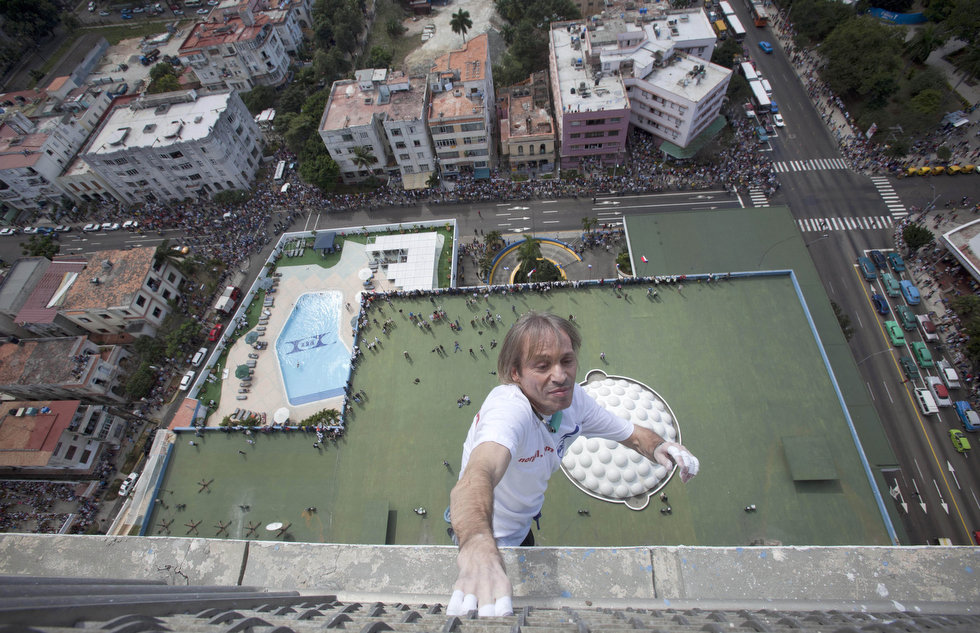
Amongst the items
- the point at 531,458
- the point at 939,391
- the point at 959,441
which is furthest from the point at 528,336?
the point at 939,391

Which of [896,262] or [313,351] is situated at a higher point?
[896,262]

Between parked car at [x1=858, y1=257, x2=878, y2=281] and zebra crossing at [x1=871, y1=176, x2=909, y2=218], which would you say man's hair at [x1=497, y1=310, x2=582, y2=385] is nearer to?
parked car at [x1=858, y1=257, x2=878, y2=281]

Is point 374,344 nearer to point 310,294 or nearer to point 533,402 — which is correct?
point 310,294

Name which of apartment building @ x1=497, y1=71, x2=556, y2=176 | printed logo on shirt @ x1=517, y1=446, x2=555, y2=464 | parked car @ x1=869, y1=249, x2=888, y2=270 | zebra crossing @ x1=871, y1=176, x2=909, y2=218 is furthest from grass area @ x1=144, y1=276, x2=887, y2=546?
apartment building @ x1=497, y1=71, x2=556, y2=176

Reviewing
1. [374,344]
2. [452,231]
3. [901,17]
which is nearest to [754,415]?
[374,344]

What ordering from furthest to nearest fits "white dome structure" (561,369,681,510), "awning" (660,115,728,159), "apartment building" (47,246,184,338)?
"awning" (660,115,728,159) → "apartment building" (47,246,184,338) → "white dome structure" (561,369,681,510)

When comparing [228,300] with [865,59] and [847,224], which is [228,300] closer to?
[847,224]
